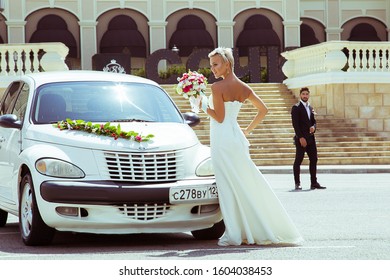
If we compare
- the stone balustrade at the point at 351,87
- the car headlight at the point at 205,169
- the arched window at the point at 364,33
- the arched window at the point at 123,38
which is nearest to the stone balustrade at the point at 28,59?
the stone balustrade at the point at 351,87

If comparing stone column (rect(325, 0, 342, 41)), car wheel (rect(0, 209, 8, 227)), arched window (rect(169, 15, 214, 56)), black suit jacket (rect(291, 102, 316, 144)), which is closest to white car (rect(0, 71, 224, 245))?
car wheel (rect(0, 209, 8, 227))

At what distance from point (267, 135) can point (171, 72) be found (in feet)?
30.9

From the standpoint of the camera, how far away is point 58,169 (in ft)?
30.9

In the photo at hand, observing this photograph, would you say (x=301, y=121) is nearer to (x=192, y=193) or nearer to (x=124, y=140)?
(x=124, y=140)

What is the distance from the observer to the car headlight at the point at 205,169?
977 cm

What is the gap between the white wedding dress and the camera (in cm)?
948

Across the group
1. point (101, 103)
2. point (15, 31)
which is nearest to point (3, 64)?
point (15, 31)

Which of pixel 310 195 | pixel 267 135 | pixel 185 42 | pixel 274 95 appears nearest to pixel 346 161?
pixel 267 135

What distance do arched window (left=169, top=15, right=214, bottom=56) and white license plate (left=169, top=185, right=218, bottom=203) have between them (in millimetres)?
40436

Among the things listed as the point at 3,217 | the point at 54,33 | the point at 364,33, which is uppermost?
the point at 54,33

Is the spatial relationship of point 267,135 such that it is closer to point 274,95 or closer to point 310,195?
point 274,95

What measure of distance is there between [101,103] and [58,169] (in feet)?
4.91

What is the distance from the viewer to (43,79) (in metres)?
11.0

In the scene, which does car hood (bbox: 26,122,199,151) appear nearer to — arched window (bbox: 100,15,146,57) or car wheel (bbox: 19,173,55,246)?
car wheel (bbox: 19,173,55,246)
